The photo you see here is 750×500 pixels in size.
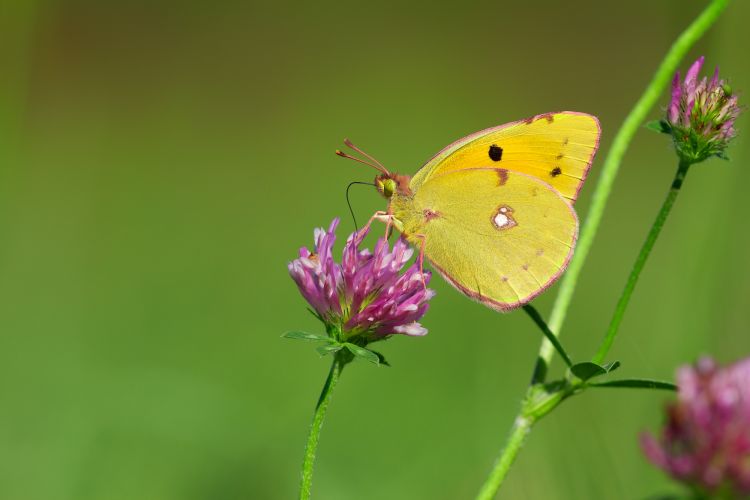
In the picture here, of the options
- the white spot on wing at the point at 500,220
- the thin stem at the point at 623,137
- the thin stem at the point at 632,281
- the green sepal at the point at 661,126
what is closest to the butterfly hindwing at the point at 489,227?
the white spot on wing at the point at 500,220

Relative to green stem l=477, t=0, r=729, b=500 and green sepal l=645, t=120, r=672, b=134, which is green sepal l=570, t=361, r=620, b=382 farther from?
green sepal l=645, t=120, r=672, b=134

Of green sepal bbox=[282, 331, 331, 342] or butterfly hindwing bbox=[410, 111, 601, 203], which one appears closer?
green sepal bbox=[282, 331, 331, 342]

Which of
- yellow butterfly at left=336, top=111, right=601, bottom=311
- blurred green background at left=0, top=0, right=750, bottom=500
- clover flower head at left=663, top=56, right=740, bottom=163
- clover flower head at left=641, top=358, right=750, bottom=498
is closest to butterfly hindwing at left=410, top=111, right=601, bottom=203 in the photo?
yellow butterfly at left=336, top=111, right=601, bottom=311

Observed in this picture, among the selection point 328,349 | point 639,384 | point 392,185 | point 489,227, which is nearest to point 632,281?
point 639,384

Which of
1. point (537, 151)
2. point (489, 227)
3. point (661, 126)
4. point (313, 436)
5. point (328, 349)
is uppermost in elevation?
point (661, 126)

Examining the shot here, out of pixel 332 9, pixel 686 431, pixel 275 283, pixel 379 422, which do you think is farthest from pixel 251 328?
pixel 332 9

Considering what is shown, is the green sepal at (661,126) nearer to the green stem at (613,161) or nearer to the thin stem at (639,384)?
the green stem at (613,161)

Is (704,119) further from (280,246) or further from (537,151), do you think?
(280,246)
